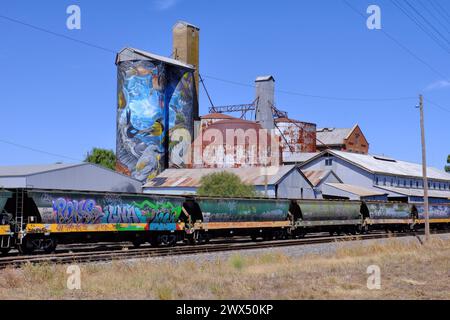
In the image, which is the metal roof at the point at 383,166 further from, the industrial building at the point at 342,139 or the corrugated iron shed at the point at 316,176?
the industrial building at the point at 342,139

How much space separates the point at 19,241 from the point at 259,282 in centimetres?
1340

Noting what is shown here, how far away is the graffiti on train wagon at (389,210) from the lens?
51.2 meters

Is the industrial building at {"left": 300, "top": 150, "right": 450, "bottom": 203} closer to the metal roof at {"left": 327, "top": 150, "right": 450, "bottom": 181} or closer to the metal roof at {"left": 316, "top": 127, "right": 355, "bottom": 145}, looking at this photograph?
the metal roof at {"left": 327, "top": 150, "right": 450, "bottom": 181}

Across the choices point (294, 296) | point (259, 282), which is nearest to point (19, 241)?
point (259, 282)

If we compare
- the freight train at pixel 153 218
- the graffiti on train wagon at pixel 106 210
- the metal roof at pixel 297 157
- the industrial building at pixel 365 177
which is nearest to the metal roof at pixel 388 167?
the industrial building at pixel 365 177

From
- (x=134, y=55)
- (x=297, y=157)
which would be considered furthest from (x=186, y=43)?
(x=297, y=157)

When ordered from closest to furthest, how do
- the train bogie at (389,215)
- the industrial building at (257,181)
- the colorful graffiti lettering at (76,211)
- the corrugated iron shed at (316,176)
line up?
the colorful graffiti lettering at (76,211) < the train bogie at (389,215) < the industrial building at (257,181) < the corrugated iron shed at (316,176)

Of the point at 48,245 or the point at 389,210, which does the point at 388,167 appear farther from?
the point at 48,245

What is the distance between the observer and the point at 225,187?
64.3 meters

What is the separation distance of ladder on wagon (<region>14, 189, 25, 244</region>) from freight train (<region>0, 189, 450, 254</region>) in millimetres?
43

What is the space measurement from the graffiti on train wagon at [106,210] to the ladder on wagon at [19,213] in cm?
63

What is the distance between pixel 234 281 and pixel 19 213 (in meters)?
13.2

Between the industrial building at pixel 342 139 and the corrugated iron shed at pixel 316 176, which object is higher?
the industrial building at pixel 342 139

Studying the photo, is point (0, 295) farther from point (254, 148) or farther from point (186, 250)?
point (254, 148)
